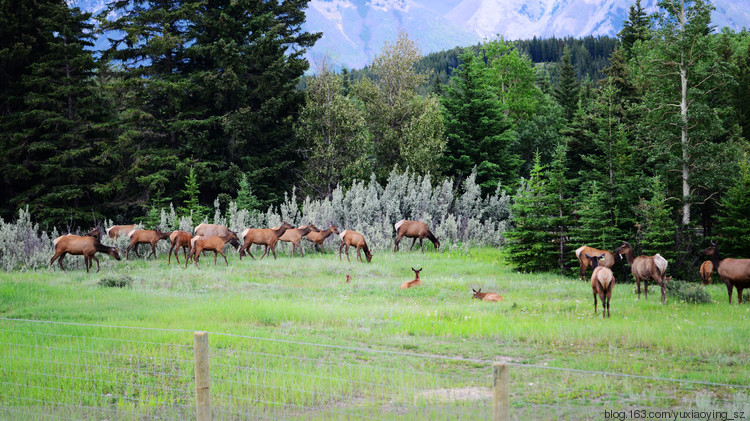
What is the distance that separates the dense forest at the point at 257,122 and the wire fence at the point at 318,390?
14.5 meters

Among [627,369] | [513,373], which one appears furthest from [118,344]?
[627,369]

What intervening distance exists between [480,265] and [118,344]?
47.9 ft

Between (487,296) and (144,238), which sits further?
(144,238)

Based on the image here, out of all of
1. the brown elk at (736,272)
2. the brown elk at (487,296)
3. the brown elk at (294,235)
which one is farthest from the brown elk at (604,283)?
the brown elk at (294,235)

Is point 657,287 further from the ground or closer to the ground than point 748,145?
closer to the ground

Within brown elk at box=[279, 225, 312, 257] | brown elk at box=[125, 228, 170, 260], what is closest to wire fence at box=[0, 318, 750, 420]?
brown elk at box=[125, 228, 170, 260]

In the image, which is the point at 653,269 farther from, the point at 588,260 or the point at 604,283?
the point at 588,260

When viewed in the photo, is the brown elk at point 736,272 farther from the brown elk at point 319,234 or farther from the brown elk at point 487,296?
the brown elk at point 319,234

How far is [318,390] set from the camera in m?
8.77

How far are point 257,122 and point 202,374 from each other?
33.4 m

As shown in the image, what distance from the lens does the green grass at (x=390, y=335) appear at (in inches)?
336

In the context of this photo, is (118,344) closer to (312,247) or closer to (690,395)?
(690,395)

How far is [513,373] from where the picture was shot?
9.56m

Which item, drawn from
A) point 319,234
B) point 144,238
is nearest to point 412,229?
point 319,234
